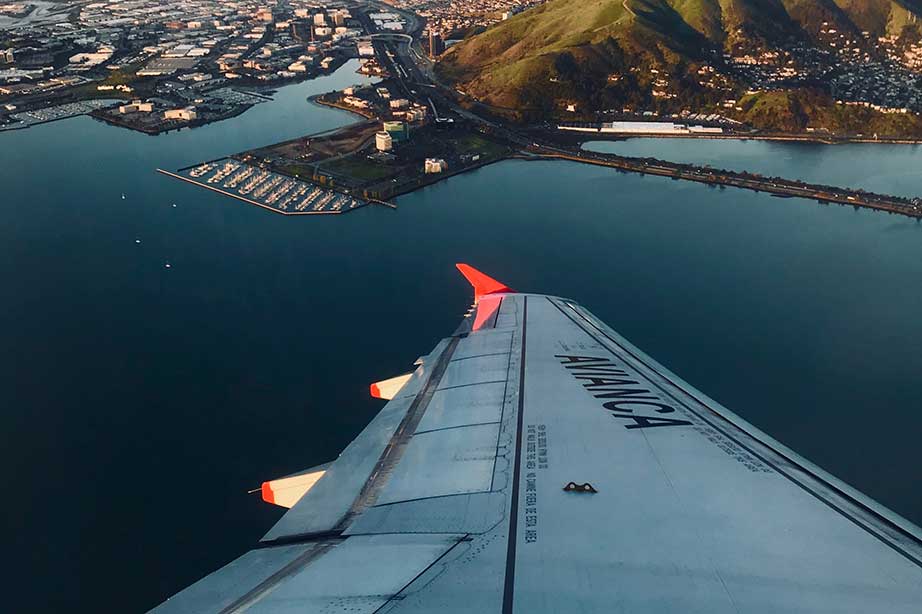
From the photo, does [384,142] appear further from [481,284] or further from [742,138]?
[481,284]

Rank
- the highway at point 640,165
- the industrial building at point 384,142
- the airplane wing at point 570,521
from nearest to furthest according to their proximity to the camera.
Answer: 1. the airplane wing at point 570,521
2. the highway at point 640,165
3. the industrial building at point 384,142

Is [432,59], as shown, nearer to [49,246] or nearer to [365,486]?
[49,246]

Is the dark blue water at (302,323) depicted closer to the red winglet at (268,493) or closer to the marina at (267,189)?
the marina at (267,189)

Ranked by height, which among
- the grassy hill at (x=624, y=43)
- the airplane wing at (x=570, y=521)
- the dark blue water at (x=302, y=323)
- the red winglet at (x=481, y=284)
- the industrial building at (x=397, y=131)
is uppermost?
the grassy hill at (x=624, y=43)

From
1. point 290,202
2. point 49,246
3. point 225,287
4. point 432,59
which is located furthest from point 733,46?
point 49,246

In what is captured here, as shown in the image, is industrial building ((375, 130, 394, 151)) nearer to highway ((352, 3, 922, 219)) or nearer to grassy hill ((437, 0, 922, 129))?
highway ((352, 3, 922, 219))

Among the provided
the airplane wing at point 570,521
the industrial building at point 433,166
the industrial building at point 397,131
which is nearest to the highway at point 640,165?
the industrial building at point 397,131

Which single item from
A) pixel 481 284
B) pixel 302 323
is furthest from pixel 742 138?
pixel 481 284
